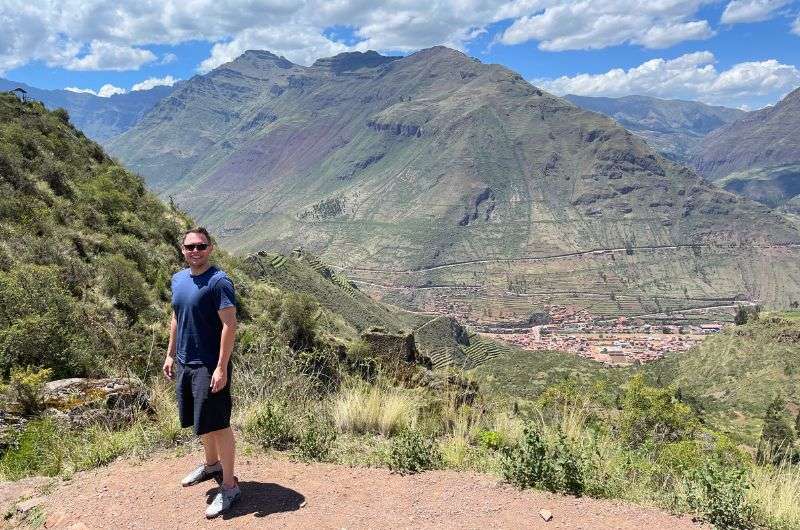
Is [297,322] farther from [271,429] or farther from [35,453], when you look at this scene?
[35,453]

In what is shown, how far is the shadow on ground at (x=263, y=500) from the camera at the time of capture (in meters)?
4.90

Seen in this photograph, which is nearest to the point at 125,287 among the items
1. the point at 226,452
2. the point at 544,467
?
the point at 226,452

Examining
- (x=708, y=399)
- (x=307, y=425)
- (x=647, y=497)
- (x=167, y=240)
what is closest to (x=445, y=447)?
(x=307, y=425)

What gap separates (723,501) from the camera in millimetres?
4832

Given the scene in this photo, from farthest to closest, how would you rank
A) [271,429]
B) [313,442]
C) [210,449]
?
[271,429] < [313,442] < [210,449]

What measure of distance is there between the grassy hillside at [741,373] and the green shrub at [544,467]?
141 ft

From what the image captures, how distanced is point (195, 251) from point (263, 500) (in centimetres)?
261

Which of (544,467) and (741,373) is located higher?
(544,467)

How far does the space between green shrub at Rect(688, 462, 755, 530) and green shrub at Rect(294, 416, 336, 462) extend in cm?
408

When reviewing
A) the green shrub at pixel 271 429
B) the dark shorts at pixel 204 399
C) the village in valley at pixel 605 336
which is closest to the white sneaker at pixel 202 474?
the dark shorts at pixel 204 399

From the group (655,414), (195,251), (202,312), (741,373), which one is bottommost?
(741,373)

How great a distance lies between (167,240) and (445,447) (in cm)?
2095

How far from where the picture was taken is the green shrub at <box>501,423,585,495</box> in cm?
539

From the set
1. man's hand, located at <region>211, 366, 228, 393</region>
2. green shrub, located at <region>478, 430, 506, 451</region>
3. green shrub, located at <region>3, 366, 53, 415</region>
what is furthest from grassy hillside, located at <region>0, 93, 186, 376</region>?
green shrub, located at <region>478, 430, 506, 451</region>
